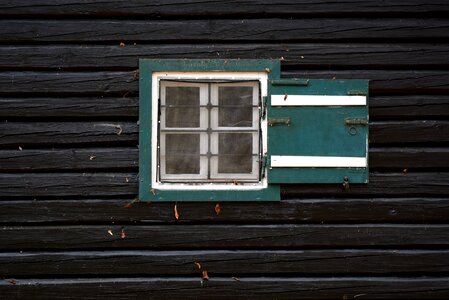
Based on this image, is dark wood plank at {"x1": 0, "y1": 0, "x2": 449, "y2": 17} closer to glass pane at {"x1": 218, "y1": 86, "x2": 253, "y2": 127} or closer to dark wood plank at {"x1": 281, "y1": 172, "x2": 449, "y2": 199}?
glass pane at {"x1": 218, "y1": 86, "x2": 253, "y2": 127}

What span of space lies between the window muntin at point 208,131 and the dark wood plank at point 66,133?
25cm

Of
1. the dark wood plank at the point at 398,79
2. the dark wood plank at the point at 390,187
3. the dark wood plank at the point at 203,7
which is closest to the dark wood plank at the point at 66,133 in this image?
the dark wood plank at the point at 203,7

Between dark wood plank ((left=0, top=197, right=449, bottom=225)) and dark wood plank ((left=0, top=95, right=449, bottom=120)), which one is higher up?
dark wood plank ((left=0, top=95, right=449, bottom=120))

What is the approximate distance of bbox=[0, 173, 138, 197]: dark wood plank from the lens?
389 centimetres

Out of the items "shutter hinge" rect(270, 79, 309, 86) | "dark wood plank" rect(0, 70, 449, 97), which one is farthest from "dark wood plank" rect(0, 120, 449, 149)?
"shutter hinge" rect(270, 79, 309, 86)

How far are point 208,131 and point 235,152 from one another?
0.73 feet

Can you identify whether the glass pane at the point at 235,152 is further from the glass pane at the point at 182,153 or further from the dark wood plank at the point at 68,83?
the dark wood plank at the point at 68,83

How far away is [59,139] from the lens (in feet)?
12.7

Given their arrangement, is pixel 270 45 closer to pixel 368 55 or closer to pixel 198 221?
pixel 368 55

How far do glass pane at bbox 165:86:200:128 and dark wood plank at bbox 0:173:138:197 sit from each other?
44 cm

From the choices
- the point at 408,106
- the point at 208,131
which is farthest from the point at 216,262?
the point at 408,106

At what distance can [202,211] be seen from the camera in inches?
154

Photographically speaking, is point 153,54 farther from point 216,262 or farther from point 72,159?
point 216,262

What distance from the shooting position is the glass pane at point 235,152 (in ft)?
13.0
